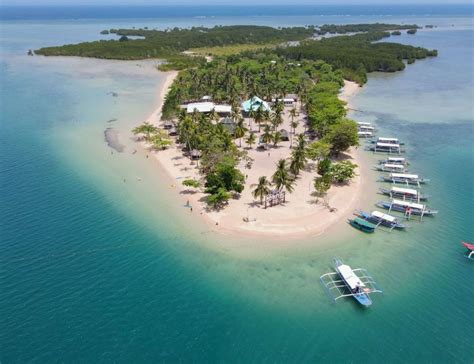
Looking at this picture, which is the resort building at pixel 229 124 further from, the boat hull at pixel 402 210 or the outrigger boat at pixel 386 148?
the boat hull at pixel 402 210

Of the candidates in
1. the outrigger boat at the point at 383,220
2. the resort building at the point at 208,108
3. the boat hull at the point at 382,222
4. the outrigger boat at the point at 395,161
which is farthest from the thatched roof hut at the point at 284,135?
the outrigger boat at the point at 383,220

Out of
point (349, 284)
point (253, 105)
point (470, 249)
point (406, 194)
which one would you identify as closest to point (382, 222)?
point (406, 194)

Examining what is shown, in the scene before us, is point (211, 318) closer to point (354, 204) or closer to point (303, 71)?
point (354, 204)

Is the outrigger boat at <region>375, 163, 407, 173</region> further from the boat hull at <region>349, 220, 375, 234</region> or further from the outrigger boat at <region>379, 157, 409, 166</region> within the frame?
the boat hull at <region>349, 220, 375, 234</region>

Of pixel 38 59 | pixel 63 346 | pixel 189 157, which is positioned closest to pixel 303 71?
pixel 189 157

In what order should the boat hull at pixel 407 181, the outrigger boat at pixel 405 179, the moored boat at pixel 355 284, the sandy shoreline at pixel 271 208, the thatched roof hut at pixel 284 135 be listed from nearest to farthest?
the moored boat at pixel 355 284, the sandy shoreline at pixel 271 208, the boat hull at pixel 407 181, the outrigger boat at pixel 405 179, the thatched roof hut at pixel 284 135
